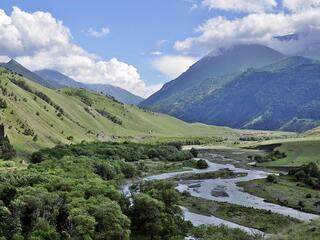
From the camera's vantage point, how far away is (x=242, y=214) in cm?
11838

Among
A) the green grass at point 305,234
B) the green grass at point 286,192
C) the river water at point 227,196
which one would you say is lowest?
the river water at point 227,196

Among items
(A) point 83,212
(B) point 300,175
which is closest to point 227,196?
(B) point 300,175

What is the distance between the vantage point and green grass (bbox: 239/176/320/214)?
133 metres

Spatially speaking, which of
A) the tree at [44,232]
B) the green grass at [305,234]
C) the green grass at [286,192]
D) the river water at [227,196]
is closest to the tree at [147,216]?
the river water at [227,196]

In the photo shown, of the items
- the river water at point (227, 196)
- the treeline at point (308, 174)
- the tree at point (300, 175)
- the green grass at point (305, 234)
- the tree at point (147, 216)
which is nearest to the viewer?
the green grass at point (305, 234)

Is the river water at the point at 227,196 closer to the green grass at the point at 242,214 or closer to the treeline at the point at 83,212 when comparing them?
the green grass at the point at 242,214

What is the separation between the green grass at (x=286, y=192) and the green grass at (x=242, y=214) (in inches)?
653

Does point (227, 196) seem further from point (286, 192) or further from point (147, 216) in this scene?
point (147, 216)

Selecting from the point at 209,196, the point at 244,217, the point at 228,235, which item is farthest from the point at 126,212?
the point at 209,196

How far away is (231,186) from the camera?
169375 mm

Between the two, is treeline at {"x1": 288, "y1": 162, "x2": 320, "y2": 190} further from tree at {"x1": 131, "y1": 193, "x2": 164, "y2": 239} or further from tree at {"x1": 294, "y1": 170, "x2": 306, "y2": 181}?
tree at {"x1": 131, "y1": 193, "x2": 164, "y2": 239}

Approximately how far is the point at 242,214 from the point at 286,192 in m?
38.0

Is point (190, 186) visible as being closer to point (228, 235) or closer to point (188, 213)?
point (188, 213)

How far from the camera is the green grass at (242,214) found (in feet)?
351
